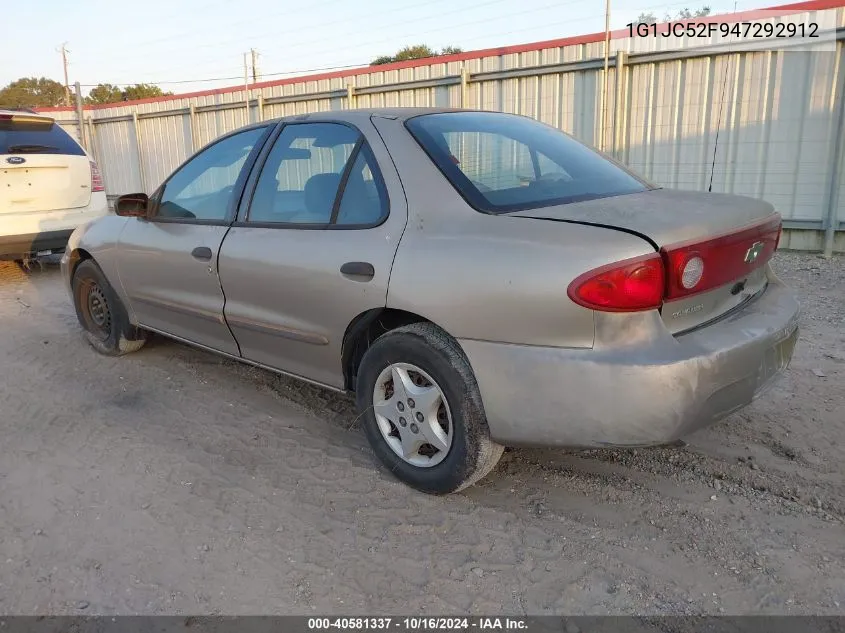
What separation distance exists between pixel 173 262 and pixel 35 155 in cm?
424

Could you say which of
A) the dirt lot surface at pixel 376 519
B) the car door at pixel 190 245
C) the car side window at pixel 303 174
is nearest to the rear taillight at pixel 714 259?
the dirt lot surface at pixel 376 519

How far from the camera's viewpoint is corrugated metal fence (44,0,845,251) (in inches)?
287


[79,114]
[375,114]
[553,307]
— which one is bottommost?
[553,307]

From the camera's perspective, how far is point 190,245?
370cm

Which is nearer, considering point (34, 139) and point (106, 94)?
point (34, 139)

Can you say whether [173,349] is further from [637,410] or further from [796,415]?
[796,415]

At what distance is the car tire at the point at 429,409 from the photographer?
8.25ft

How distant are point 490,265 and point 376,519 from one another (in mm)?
1147

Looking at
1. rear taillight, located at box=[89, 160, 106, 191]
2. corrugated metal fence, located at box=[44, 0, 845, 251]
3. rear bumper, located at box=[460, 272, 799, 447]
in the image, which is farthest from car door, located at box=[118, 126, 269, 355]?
corrugated metal fence, located at box=[44, 0, 845, 251]

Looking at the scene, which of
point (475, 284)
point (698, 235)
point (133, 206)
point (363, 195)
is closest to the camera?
point (698, 235)

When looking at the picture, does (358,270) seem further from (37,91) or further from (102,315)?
(37,91)

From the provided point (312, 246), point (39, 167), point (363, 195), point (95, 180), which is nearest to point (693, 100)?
point (363, 195)

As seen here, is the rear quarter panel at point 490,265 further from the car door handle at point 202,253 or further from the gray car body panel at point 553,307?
the car door handle at point 202,253

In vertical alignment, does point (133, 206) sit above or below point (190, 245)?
above
